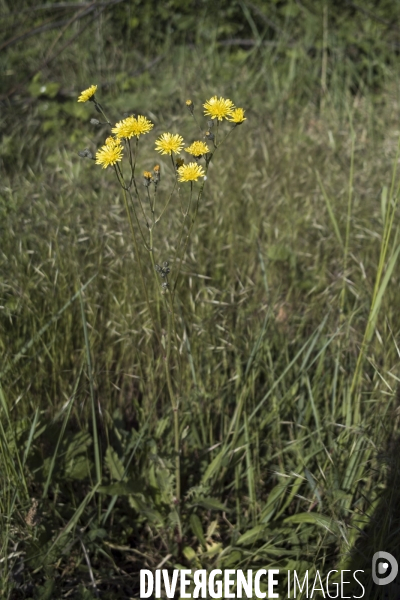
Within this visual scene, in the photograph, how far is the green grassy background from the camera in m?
1.45

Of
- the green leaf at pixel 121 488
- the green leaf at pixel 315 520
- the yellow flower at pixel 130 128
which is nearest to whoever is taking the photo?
the yellow flower at pixel 130 128

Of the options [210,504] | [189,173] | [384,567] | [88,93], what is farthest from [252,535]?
[88,93]

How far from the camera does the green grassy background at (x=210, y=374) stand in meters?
1.45

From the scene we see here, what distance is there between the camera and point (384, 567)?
1303 millimetres

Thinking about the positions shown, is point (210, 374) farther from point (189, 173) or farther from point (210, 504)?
point (189, 173)

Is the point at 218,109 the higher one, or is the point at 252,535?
the point at 218,109

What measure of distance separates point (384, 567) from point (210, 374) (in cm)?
70

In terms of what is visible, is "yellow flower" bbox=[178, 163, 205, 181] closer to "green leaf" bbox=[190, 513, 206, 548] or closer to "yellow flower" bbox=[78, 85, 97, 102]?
"yellow flower" bbox=[78, 85, 97, 102]

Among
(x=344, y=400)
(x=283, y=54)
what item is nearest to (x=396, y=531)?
(x=344, y=400)

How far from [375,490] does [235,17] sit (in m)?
3.50

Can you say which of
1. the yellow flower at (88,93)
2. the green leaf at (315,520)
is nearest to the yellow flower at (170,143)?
the yellow flower at (88,93)

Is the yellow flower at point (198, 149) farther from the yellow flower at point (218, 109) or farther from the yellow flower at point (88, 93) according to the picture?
the yellow flower at point (88, 93)

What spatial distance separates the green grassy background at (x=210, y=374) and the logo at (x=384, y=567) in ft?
0.08

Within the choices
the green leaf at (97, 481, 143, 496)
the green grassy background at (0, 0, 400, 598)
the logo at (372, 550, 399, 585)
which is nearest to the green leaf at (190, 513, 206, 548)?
the green grassy background at (0, 0, 400, 598)
